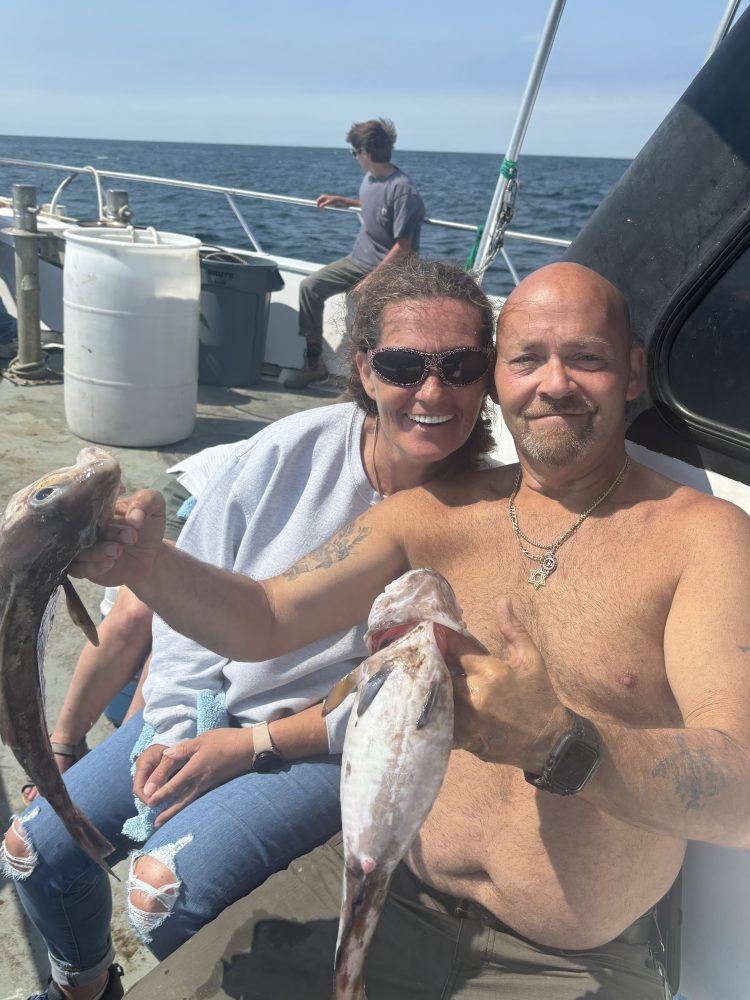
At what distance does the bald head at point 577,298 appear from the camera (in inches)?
83.5

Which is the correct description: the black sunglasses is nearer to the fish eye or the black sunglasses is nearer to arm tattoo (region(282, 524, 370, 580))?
arm tattoo (region(282, 524, 370, 580))

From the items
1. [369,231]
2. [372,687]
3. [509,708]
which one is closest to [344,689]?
[372,687]

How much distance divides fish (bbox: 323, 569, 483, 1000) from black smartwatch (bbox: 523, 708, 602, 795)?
0.61 feet

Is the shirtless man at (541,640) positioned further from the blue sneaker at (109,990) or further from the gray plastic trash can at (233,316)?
the gray plastic trash can at (233,316)

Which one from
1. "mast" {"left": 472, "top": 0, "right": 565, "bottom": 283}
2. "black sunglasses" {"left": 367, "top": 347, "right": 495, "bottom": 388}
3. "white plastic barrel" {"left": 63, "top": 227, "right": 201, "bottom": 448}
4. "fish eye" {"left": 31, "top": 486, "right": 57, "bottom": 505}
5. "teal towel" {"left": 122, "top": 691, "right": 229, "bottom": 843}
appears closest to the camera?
"fish eye" {"left": 31, "top": 486, "right": 57, "bottom": 505}

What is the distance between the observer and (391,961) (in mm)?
2057

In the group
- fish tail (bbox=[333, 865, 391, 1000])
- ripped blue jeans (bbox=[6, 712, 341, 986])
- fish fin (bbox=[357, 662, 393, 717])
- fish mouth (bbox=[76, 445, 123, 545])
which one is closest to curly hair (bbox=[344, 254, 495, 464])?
fish mouth (bbox=[76, 445, 123, 545])

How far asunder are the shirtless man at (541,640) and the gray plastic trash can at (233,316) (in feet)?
20.7

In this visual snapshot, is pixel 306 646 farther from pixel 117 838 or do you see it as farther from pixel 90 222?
pixel 90 222

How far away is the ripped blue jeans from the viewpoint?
219 centimetres

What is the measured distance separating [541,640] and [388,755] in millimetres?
738

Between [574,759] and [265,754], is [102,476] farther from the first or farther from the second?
[574,759]

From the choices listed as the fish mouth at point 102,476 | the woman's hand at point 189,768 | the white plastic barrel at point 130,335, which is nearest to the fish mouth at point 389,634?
the fish mouth at point 102,476

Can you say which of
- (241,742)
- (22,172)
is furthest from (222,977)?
(22,172)
